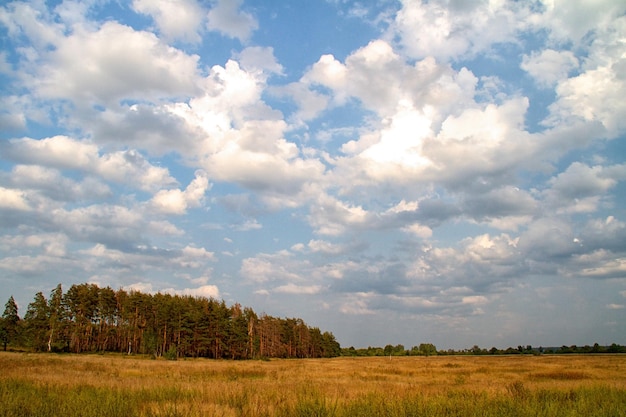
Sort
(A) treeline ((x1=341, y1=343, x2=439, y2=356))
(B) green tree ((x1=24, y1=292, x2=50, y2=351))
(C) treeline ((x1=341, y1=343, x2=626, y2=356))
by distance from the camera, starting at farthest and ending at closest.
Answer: (A) treeline ((x1=341, y1=343, x2=439, y2=356)), (C) treeline ((x1=341, y1=343, x2=626, y2=356)), (B) green tree ((x1=24, y1=292, x2=50, y2=351))

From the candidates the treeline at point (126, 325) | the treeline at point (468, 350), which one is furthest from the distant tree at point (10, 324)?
the treeline at point (468, 350)

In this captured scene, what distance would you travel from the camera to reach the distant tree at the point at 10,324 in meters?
72.2

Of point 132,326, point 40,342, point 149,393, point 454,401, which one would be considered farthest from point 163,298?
point 454,401

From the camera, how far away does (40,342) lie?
6825 cm

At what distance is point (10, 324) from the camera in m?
73.3

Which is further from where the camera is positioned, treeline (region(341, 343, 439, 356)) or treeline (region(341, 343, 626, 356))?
treeline (region(341, 343, 439, 356))

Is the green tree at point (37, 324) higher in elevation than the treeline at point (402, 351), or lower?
higher

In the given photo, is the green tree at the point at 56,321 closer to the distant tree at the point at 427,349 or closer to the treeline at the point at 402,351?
the treeline at the point at 402,351

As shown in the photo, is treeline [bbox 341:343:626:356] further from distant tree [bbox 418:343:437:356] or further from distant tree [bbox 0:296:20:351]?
distant tree [bbox 0:296:20:351]

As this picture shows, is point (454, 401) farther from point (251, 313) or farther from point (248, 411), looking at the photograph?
point (251, 313)

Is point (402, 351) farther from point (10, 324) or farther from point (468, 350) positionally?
point (10, 324)

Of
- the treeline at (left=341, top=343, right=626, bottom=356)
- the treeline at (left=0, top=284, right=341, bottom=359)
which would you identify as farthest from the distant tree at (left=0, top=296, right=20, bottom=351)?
the treeline at (left=341, top=343, right=626, bottom=356)

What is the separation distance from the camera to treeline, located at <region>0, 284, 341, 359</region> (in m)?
69.5

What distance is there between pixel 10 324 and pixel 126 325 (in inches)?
767
